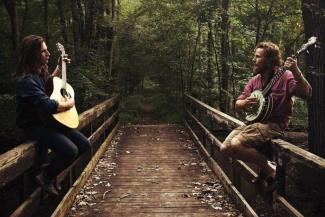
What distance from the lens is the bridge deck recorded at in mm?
5133

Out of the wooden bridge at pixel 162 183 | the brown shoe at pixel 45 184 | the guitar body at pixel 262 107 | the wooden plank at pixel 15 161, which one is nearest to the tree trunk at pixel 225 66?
the wooden bridge at pixel 162 183

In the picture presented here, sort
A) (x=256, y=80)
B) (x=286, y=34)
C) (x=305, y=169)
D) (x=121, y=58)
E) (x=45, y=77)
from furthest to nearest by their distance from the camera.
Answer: (x=121, y=58) → (x=286, y=34) → (x=256, y=80) → (x=45, y=77) → (x=305, y=169)

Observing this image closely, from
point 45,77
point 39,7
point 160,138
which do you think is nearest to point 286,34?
point 160,138

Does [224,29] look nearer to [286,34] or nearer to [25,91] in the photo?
[286,34]

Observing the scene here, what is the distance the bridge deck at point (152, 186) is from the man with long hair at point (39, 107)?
3.74 ft

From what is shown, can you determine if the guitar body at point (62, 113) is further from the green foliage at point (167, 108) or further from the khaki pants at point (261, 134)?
the green foliage at point (167, 108)

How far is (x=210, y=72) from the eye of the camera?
1430 cm

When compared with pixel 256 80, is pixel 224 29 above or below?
above

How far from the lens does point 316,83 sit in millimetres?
6133

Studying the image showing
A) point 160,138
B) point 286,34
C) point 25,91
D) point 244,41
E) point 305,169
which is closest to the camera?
point 305,169

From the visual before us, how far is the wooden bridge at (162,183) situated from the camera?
3340 mm

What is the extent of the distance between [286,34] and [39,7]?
7.36 m

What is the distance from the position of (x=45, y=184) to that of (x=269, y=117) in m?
2.27

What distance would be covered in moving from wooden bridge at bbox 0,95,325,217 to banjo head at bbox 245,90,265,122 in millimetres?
394
